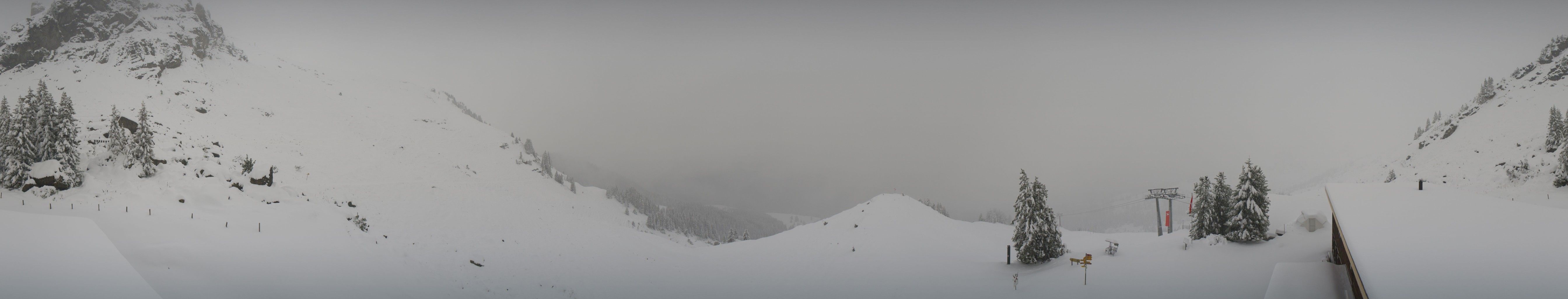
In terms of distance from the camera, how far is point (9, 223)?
1745cm

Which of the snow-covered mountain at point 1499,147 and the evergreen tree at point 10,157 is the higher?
the snow-covered mountain at point 1499,147

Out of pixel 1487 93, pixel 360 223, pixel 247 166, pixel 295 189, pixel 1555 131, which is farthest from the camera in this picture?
pixel 1487 93

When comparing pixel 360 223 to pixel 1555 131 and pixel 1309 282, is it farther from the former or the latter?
pixel 1555 131

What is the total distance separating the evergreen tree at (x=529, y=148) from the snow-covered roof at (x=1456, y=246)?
115 m

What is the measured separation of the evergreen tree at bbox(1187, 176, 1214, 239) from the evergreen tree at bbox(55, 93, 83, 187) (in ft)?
238

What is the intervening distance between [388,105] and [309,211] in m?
77.0

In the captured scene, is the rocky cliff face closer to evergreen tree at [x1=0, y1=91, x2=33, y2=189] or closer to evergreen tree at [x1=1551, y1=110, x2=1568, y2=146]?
evergreen tree at [x1=0, y1=91, x2=33, y2=189]

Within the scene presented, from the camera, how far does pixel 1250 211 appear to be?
101 ft

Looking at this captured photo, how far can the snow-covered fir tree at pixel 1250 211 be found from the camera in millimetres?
30828

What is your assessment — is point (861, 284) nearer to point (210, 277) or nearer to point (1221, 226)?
point (1221, 226)

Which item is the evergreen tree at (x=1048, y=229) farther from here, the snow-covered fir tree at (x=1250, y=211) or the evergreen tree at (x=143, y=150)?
the evergreen tree at (x=143, y=150)

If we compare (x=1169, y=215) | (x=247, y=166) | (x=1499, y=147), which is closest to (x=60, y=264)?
(x=247, y=166)

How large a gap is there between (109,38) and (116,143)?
58500 millimetres

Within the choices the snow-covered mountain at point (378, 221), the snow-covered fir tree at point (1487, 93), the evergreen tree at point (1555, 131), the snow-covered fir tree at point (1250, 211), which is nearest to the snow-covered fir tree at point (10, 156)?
the snow-covered mountain at point (378, 221)
